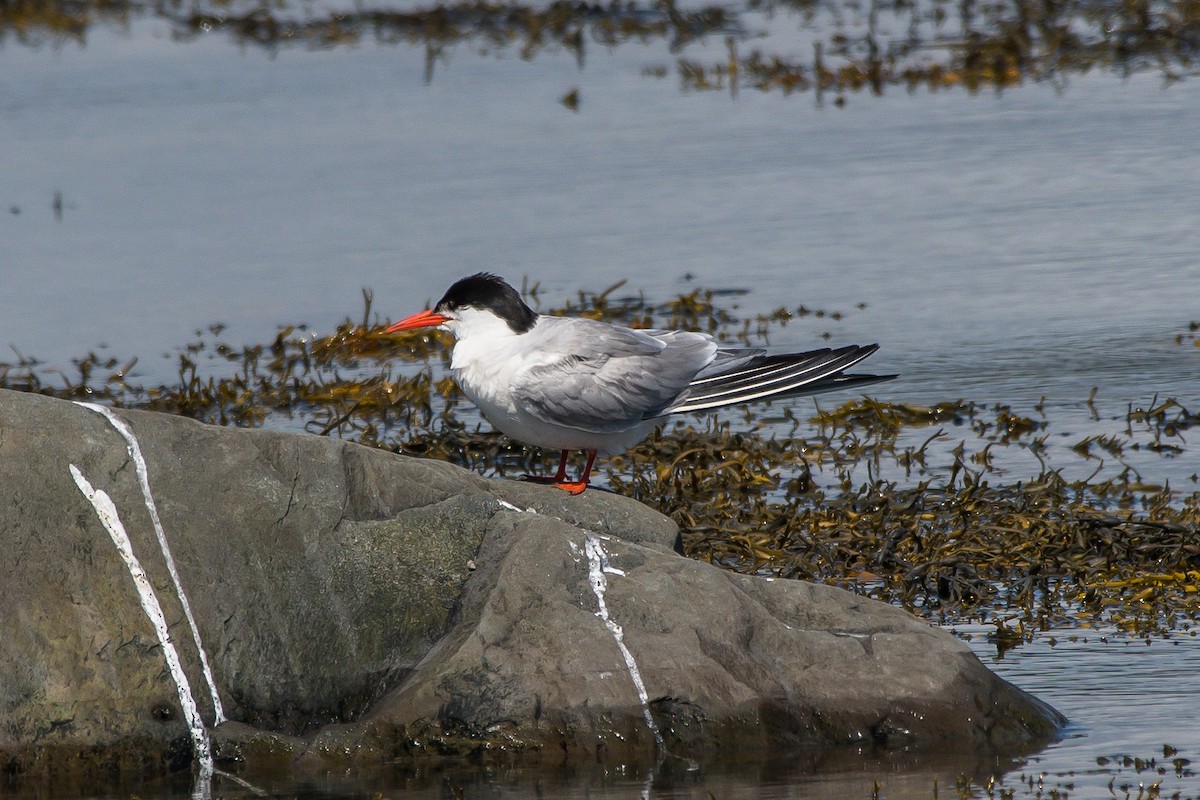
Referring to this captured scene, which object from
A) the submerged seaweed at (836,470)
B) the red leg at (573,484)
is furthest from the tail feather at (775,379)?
the submerged seaweed at (836,470)

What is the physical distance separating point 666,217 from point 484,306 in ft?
19.4

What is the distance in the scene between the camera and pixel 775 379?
6625 mm

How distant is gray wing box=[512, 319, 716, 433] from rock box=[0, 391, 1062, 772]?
0.76 meters

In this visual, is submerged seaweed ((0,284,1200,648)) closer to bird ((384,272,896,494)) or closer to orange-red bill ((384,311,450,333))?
bird ((384,272,896,494))

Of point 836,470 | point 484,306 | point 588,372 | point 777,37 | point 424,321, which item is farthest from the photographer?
point 777,37

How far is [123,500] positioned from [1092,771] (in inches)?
112

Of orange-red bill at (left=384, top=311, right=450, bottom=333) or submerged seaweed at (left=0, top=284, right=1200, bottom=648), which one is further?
orange-red bill at (left=384, top=311, right=450, bottom=333)

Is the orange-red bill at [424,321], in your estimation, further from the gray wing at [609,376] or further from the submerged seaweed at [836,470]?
the submerged seaweed at [836,470]

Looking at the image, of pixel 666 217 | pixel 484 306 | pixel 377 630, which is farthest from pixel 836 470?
pixel 666 217

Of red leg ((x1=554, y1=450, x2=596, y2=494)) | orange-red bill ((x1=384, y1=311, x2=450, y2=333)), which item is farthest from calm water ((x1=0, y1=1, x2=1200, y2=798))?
orange-red bill ((x1=384, y1=311, x2=450, y2=333))

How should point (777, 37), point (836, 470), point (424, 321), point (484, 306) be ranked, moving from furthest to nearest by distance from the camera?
point (777, 37), point (836, 470), point (424, 321), point (484, 306)

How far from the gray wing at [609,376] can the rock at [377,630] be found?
0.76 metres

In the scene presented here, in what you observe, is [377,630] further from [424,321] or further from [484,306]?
[424,321]

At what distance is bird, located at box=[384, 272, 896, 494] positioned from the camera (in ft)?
20.9
